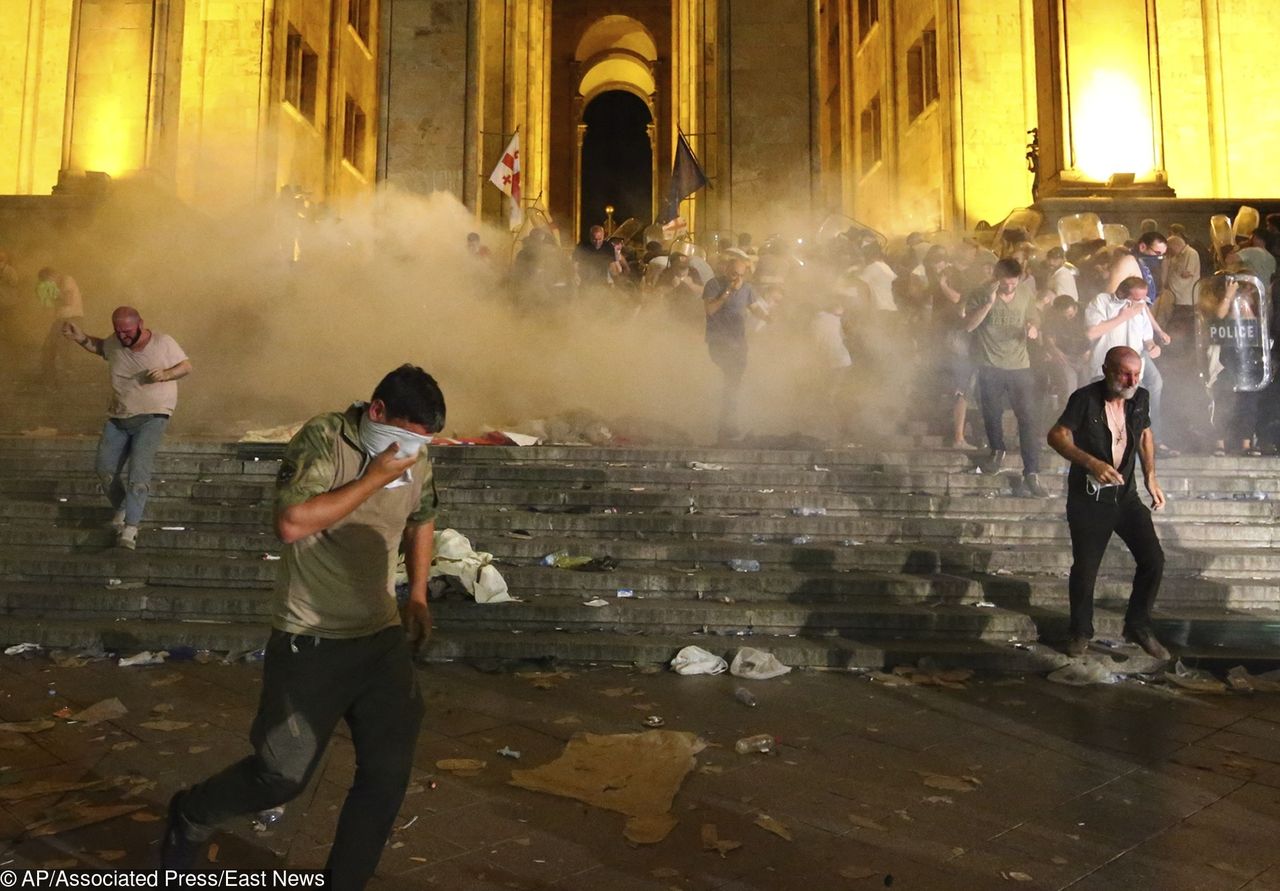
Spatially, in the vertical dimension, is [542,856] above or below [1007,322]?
below

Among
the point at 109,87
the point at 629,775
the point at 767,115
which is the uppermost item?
the point at 767,115

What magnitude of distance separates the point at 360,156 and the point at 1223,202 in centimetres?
2261

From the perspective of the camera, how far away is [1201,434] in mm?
9156

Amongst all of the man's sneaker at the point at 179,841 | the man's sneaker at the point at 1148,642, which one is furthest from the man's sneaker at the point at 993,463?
the man's sneaker at the point at 179,841

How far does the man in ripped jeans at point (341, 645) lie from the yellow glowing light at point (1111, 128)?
14896mm

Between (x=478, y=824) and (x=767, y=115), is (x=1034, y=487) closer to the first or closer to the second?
(x=478, y=824)

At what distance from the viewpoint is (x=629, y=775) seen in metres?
3.52

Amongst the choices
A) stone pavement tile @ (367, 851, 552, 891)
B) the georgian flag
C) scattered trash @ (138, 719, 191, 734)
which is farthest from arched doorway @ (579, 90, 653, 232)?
stone pavement tile @ (367, 851, 552, 891)

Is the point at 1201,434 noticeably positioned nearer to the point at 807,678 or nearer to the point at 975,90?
the point at 807,678

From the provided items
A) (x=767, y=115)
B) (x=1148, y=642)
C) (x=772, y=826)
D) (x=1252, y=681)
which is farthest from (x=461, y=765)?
(x=767, y=115)

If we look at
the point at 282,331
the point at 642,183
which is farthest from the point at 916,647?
the point at 642,183

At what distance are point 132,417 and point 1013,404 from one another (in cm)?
649

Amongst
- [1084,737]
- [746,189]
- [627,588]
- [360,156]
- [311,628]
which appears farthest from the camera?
[360,156]

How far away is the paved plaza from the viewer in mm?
2814
